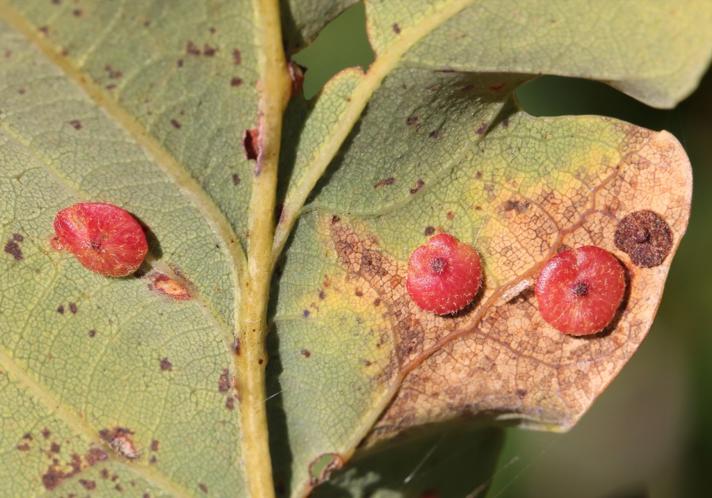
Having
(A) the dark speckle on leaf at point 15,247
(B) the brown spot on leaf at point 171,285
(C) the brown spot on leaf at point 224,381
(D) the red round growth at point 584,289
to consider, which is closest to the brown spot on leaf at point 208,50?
(B) the brown spot on leaf at point 171,285

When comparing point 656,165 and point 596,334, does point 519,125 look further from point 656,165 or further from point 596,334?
point 596,334

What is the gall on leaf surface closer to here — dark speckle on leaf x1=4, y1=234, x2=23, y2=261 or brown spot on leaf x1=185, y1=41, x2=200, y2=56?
brown spot on leaf x1=185, y1=41, x2=200, y2=56

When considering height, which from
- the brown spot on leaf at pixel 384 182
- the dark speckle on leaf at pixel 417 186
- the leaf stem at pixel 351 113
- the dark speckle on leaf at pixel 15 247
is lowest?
the dark speckle on leaf at pixel 417 186

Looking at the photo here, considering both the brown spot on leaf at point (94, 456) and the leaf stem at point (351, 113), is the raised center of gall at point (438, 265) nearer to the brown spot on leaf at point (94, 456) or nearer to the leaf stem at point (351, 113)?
the leaf stem at point (351, 113)

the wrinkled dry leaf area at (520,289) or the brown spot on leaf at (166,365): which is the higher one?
the brown spot on leaf at (166,365)

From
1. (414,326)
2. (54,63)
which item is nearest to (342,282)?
(414,326)
